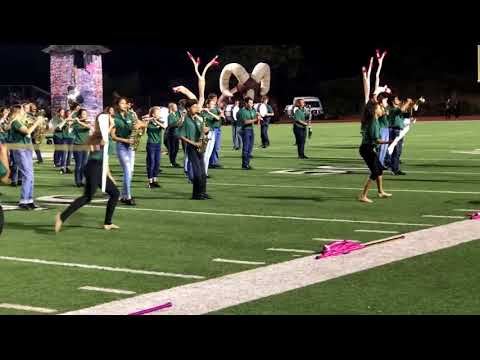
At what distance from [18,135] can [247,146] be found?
8.94 meters

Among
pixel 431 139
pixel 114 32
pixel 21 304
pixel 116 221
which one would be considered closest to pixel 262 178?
pixel 116 221

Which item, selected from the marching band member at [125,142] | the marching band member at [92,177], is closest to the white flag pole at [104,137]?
the marching band member at [92,177]

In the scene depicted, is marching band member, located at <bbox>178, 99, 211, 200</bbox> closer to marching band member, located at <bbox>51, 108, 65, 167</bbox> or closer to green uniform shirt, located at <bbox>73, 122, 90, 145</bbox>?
green uniform shirt, located at <bbox>73, 122, 90, 145</bbox>

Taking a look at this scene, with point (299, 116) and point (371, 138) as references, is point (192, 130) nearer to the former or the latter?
point (371, 138)

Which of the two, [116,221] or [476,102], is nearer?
[116,221]

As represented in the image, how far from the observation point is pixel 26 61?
218 ft

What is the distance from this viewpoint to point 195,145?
17.5 meters

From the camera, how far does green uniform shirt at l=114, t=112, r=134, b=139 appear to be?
1648 cm

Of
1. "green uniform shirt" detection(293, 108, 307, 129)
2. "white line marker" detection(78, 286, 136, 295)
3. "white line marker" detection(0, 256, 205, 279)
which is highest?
"green uniform shirt" detection(293, 108, 307, 129)

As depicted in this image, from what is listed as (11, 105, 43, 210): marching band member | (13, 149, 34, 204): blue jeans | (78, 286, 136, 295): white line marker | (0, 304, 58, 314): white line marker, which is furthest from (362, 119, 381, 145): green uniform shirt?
(0, 304, 58, 314): white line marker

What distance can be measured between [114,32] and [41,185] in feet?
45.7

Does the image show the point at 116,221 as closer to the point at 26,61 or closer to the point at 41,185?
the point at 41,185

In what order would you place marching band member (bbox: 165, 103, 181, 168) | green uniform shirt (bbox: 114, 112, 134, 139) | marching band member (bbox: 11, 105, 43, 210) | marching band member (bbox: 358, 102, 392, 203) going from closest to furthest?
marching band member (bbox: 11, 105, 43, 210) → green uniform shirt (bbox: 114, 112, 134, 139) → marching band member (bbox: 358, 102, 392, 203) → marching band member (bbox: 165, 103, 181, 168)

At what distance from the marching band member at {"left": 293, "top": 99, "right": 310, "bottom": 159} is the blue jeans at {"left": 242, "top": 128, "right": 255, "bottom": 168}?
2.72 meters
